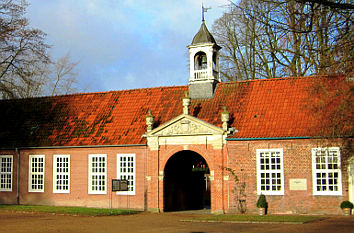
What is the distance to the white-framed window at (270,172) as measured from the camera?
79.9ft

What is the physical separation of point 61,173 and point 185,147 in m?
8.95

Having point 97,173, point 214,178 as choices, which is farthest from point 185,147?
point 97,173

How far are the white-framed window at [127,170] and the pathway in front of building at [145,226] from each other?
18.0 ft

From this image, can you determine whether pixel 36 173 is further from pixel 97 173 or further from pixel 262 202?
pixel 262 202

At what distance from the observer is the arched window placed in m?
30.0

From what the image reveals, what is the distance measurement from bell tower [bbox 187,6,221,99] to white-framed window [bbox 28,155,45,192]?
36.2ft

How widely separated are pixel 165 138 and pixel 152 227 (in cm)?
901

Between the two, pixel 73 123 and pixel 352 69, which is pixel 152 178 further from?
pixel 352 69

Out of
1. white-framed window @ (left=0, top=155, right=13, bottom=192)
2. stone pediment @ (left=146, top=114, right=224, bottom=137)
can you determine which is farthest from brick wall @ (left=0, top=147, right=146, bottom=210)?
stone pediment @ (left=146, top=114, right=224, bottom=137)

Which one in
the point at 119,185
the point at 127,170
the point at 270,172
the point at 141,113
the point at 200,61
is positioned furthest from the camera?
the point at 200,61

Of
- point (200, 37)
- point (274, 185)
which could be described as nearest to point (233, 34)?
point (200, 37)

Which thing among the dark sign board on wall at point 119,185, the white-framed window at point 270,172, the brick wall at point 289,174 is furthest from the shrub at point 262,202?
the dark sign board on wall at point 119,185

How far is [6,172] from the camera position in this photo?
3175 centimetres

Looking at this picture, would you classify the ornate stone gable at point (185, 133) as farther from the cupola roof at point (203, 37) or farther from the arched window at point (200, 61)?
the cupola roof at point (203, 37)
